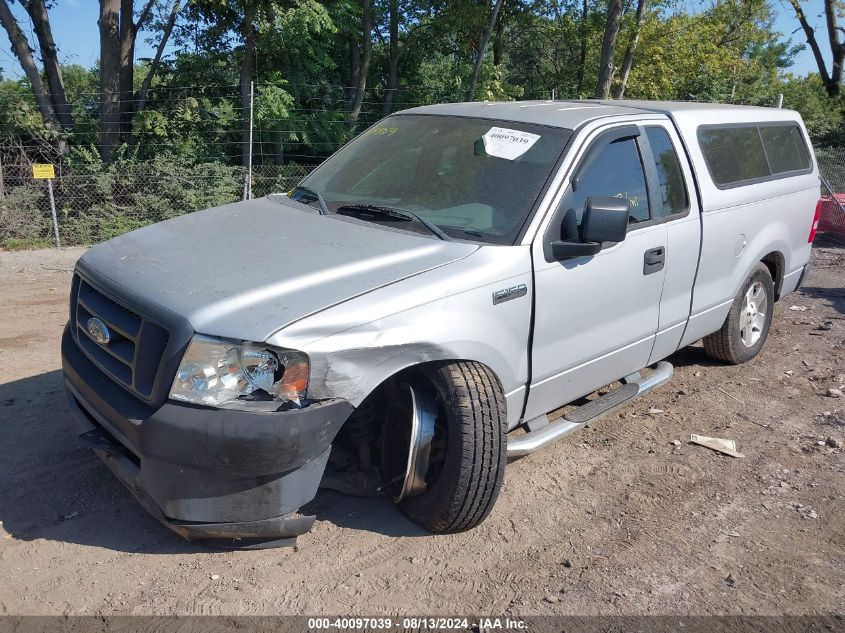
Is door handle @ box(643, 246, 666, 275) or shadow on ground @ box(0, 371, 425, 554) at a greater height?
door handle @ box(643, 246, 666, 275)

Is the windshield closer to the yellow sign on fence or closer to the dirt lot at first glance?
the dirt lot

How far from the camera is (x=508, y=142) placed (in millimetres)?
4172

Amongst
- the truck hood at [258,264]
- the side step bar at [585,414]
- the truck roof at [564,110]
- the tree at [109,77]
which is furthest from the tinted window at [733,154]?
the tree at [109,77]

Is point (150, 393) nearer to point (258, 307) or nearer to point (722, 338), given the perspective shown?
point (258, 307)

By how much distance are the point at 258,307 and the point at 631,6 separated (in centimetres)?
1794

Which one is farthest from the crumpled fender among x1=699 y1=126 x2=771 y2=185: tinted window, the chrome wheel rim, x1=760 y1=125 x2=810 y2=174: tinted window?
x1=760 y1=125 x2=810 y2=174: tinted window

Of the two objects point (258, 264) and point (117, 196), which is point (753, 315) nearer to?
point (258, 264)

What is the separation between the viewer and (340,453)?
362 centimetres

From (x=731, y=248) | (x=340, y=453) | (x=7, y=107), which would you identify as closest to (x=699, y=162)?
(x=731, y=248)

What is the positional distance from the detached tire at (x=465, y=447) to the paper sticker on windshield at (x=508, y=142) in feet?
4.22

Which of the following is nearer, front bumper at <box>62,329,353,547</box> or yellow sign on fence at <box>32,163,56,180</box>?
front bumper at <box>62,329,353,547</box>

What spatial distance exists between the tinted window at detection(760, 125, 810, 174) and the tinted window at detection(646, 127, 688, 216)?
1.46 meters

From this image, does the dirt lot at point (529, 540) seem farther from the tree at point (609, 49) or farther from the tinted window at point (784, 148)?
the tree at point (609, 49)

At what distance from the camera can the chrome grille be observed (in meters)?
3.04
